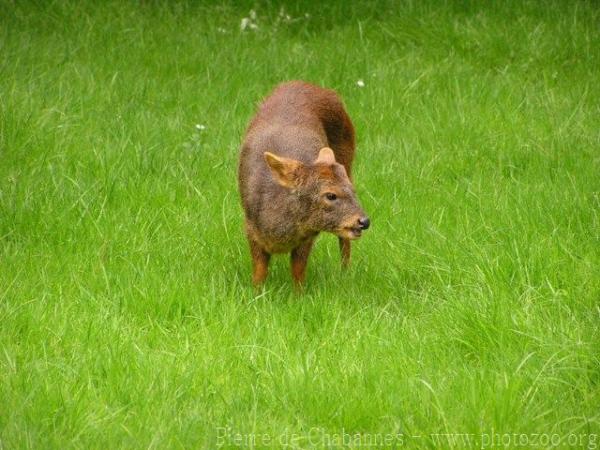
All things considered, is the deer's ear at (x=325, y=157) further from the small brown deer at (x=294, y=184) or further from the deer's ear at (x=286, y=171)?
the deer's ear at (x=286, y=171)

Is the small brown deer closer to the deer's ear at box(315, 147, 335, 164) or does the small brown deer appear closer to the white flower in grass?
the deer's ear at box(315, 147, 335, 164)

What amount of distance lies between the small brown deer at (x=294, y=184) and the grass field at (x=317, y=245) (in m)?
0.26

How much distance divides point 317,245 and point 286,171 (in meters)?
1.12

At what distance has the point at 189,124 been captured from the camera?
8.08m

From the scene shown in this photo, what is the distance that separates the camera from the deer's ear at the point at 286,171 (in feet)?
18.8

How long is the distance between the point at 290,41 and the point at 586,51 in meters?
2.47

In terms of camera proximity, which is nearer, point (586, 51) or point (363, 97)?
point (363, 97)

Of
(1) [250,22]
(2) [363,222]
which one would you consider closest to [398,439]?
(2) [363,222]

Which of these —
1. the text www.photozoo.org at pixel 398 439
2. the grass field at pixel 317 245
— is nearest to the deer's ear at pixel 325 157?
the grass field at pixel 317 245

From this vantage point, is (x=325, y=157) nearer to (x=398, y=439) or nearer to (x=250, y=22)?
(x=398, y=439)

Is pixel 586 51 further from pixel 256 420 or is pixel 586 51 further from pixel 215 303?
pixel 256 420

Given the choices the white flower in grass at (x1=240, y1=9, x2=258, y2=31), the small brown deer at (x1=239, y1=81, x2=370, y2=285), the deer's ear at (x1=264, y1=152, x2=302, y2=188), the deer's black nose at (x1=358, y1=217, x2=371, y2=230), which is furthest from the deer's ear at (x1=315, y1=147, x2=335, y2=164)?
the white flower in grass at (x1=240, y1=9, x2=258, y2=31)

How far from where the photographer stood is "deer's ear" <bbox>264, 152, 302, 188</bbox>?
18.8ft

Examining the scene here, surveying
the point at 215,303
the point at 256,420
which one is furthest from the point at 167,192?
the point at 256,420
